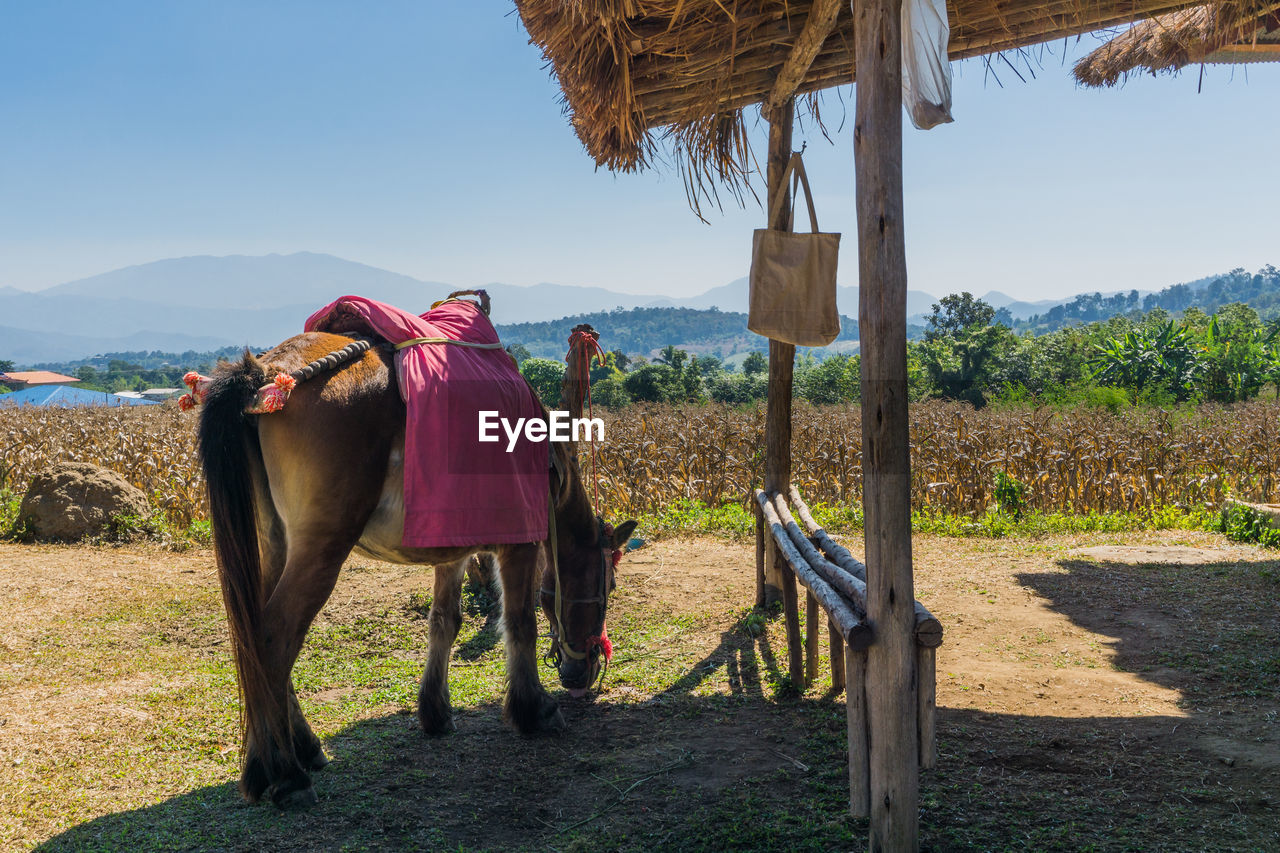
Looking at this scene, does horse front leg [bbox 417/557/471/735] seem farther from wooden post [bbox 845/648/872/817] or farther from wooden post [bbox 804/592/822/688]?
wooden post [bbox 845/648/872/817]

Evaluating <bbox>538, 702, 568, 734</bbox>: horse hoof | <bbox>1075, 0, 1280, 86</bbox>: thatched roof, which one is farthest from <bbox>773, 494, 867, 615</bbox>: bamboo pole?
<bbox>1075, 0, 1280, 86</bbox>: thatched roof

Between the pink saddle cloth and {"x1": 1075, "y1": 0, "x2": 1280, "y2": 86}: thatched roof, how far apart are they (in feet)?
14.0

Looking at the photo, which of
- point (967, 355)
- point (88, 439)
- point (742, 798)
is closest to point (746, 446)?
point (742, 798)

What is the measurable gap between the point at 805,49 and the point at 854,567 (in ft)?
9.84

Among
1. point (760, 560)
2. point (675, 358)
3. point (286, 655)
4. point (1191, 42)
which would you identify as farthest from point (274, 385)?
point (675, 358)

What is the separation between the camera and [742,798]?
324 cm

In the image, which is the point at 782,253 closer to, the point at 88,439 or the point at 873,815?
the point at 873,815

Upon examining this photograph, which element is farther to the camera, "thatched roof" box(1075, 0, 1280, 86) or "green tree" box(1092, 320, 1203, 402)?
"green tree" box(1092, 320, 1203, 402)

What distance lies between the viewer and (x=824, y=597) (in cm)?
344

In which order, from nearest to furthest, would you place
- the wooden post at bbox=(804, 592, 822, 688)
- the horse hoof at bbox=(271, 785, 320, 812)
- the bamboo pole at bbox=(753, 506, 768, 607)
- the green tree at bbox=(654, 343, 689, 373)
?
the horse hoof at bbox=(271, 785, 320, 812) < the wooden post at bbox=(804, 592, 822, 688) < the bamboo pole at bbox=(753, 506, 768, 607) < the green tree at bbox=(654, 343, 689, 373)

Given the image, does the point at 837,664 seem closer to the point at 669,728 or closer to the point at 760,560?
the point at 669,728

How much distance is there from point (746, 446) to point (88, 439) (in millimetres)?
10943

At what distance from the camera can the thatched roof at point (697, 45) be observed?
4125 mm

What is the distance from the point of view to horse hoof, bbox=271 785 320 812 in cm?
321
